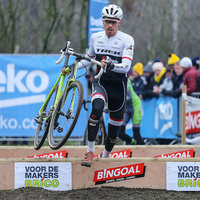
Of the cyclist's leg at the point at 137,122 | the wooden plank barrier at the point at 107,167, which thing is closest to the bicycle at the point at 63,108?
the wooden plank barrier at the point at 107,167

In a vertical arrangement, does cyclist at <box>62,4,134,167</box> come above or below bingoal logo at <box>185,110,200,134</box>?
above

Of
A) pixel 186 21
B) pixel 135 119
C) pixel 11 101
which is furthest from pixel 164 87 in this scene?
pixel 186 21

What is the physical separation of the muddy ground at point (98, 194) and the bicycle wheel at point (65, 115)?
68cm

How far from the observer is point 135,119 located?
897 cm

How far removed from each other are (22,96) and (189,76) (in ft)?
14.3

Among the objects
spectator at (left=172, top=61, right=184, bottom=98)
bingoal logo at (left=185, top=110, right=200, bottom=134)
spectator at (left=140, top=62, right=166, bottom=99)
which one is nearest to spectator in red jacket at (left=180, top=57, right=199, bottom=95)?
spectator at (left=172, top=61, right=184, bottom=98)

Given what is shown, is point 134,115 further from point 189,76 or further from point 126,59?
point 126,59

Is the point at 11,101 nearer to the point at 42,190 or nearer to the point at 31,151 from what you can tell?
the point at 31,151

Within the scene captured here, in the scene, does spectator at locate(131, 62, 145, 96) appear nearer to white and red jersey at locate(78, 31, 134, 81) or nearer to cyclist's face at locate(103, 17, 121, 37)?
white and red jersey at locate(78, 31, 134, 81)

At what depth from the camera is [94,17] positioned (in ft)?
35.8

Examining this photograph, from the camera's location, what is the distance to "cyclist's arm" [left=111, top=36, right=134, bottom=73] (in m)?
5.38

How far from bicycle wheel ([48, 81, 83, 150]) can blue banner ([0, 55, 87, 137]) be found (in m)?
4.27

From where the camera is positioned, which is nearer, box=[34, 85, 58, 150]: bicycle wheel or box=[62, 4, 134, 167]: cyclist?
box=[62, 4, 134, 167]: cyclist

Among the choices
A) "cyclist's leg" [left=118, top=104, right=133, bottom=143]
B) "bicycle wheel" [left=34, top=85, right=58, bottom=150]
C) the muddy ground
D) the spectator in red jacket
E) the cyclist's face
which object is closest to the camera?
the muddy ground
